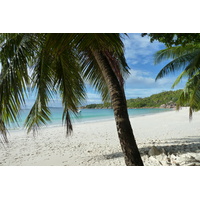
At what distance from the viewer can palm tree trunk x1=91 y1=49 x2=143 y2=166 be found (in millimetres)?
1456

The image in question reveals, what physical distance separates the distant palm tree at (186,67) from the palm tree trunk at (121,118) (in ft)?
3.33

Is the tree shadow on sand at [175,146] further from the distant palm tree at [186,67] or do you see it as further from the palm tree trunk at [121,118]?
the palm tree trunk at [121,118]

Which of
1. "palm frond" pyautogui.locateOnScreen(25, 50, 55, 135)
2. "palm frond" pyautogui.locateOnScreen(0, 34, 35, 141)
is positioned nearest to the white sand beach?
"palm frond" pyautogui.locateOnScreen(25, 50, 55, 135)

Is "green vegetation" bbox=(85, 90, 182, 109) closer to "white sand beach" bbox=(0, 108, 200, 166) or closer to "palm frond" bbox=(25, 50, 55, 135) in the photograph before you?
"white sand beach" bbox=(0, 108, 200, 166)

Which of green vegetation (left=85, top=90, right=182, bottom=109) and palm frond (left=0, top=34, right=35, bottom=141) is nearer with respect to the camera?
palm frond (left=0, top=34, right=35, bottom=141)

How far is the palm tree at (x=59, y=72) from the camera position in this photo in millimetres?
1206

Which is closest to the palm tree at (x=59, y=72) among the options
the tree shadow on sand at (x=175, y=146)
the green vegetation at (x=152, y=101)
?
the green vegetation at (x=152, y=101)

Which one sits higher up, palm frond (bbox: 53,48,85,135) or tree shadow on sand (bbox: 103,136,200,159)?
palm frond (bbox: 53,48,85,135)

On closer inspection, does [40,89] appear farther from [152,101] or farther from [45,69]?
[152,101]

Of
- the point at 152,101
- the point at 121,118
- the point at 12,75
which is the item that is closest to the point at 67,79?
the point at 12,75

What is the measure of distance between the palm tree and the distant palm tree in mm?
738

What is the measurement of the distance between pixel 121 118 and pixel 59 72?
83 centimetres
